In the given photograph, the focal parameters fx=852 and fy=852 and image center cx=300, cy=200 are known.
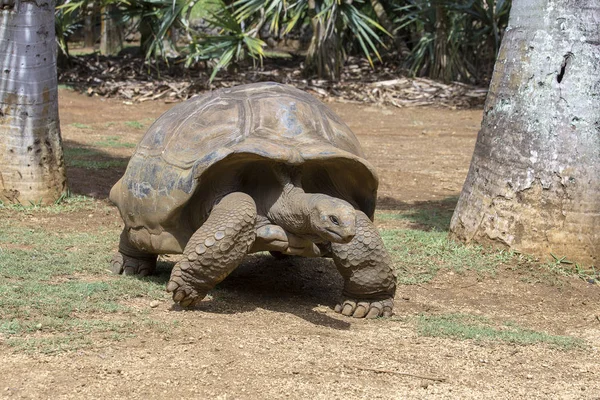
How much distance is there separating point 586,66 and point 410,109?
27.6 ft

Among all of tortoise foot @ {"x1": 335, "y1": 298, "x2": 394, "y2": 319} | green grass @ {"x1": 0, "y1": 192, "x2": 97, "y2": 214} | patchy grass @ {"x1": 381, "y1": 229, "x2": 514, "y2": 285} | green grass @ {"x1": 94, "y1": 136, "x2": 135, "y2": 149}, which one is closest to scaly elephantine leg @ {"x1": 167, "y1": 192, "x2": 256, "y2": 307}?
tortoise foot @ {"x1": 335, "y1": 298, "x2": 394, "y2": 319}

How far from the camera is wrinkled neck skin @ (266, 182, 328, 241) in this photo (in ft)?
12.5

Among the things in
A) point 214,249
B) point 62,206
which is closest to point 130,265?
point 214,249

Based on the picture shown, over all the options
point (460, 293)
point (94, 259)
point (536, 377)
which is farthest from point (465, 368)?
point (94, 259)

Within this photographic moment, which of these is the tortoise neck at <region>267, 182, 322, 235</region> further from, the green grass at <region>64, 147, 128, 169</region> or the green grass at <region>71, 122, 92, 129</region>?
the green grass at <region>71, 122, 92, 129</region>

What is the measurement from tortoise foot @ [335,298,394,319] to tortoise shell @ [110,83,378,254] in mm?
561

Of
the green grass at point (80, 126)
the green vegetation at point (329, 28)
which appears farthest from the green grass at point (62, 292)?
the green vegetation at point (329, 28)

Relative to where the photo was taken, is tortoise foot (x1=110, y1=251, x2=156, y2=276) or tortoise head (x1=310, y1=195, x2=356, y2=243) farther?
tortoise foot (x1=110, y1=251, x2=156, y2=276)

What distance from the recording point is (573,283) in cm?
508

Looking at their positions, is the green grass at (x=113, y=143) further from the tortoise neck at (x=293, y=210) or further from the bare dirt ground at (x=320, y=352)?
the tortoise neck at (x=293, y=210)

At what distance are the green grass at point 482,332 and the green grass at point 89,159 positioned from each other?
5.04 meters

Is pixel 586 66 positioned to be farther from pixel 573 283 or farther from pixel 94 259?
pixel 94 259

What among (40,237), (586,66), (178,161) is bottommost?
(40,237)

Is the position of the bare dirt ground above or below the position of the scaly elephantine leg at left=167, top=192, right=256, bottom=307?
below
